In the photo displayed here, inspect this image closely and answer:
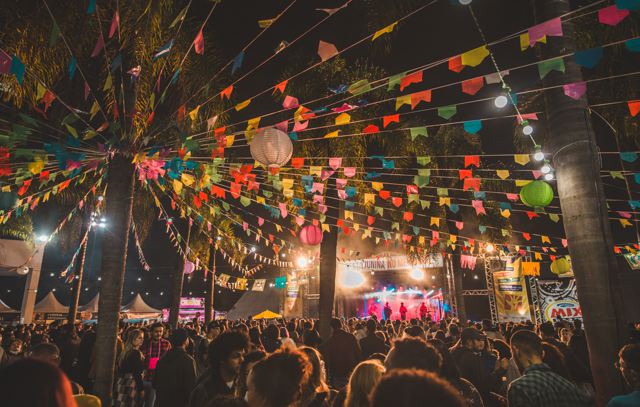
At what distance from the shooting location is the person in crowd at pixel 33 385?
1.41 m

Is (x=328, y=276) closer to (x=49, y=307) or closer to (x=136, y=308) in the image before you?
(x=136, y=308)

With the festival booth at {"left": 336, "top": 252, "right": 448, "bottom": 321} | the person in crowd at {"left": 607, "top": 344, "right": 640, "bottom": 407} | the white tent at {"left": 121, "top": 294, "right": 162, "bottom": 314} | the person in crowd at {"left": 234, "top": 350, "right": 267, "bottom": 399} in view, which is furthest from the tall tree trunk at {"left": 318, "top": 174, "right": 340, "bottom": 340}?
the white tent at {"left": 121, "top": 294, "right": 162, "bottom": 314}

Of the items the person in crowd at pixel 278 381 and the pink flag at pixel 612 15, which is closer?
the person in crowd at pixel 278 381

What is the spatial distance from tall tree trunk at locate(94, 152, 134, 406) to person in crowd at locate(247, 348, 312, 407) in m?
4.83

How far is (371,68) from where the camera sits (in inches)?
422

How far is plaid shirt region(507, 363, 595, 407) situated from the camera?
9.46 feet

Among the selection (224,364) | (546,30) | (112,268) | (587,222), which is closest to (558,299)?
(587,222)

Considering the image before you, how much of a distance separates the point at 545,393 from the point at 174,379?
419cm

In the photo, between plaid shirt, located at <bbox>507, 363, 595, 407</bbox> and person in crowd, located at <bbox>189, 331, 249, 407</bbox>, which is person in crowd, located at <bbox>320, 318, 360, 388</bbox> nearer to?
person in crowd, located at <bbox>189, 331, 249, 407</bbox>

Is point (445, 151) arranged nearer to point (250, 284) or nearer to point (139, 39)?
point (139, 39)

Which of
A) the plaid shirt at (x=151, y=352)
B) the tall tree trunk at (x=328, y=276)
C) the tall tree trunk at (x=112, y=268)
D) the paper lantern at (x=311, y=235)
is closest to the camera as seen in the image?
the tall tree trunk at (x=112, y=268)

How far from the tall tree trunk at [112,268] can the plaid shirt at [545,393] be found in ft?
19.2

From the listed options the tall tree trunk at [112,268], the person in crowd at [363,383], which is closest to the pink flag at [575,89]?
the person in crowd at [363,383]

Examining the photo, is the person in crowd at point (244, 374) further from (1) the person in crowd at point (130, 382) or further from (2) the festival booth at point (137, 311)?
(2) the festival booth at point (137, 311)
